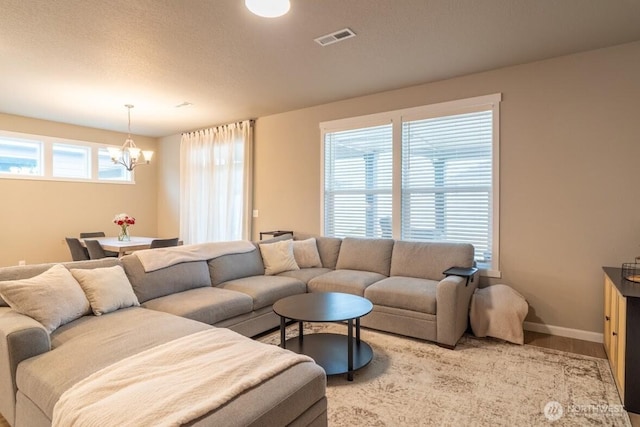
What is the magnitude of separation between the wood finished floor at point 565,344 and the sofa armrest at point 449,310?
0.77 metres

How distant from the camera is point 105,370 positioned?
5.26 feet

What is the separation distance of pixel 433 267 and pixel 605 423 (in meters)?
1.89

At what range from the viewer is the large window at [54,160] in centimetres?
537

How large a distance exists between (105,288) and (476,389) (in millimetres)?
2795

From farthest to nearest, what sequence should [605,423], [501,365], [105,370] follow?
[501,365], [605,423], [105,370]

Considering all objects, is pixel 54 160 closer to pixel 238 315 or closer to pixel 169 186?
pixel 169 186

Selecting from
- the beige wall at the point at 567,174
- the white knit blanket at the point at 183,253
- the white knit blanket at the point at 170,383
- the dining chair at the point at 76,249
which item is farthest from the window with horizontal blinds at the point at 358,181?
the dining chair at the point at 76,249

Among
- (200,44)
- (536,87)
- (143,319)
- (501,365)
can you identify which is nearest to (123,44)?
(200,44)

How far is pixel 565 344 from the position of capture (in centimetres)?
315

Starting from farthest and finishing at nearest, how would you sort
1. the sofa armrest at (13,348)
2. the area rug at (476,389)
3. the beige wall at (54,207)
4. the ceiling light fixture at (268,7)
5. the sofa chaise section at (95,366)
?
the beige wall at (54,207) → the ceiling light fixture at (268,7) → the area rug at (476,389) → the sofa armrest at (13,348) → the sofa chaise section at (95,366)

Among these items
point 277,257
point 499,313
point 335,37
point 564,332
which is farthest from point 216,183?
point 564,332

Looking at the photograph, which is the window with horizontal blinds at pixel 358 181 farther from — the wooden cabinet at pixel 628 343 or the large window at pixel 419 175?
the wooden cabinet at pixel 628 343

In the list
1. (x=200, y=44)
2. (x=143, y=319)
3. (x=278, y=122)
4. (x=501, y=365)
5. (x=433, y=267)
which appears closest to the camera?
(x=143, y=319)

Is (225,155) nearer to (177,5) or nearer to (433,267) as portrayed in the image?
(177,5)
